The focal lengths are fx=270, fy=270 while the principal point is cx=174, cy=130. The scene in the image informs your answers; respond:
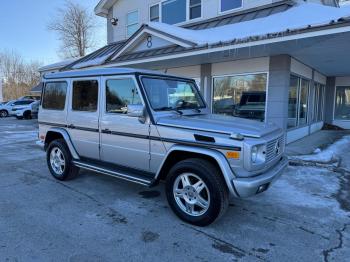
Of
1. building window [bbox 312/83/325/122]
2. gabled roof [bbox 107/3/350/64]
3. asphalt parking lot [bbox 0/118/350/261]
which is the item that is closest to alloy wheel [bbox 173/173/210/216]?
asphalt parking lot [bbox 0/118/350/261]

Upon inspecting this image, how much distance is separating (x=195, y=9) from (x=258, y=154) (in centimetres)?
1004

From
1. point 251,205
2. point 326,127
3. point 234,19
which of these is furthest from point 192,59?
point 326,127

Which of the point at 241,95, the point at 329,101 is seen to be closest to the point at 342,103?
the point at 329,101

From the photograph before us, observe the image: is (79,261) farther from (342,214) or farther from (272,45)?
(272,45)

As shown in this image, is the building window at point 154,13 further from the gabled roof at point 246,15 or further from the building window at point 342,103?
the building window at point 342,103

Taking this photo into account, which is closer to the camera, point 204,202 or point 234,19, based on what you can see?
point 204,202

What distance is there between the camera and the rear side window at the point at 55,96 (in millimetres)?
5293

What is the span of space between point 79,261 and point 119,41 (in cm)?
1392

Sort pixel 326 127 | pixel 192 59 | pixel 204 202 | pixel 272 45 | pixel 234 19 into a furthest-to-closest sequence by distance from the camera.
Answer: pixel 326 127, pixel 234 19, pixel 192 59, pixel 272 45, pixel 204 202

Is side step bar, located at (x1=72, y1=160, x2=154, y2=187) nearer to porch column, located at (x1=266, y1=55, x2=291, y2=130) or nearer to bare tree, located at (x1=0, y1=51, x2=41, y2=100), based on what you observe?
porch column, located at (x1=266, y1=55, x2=291, y2=130)

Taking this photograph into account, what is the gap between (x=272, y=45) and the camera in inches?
274

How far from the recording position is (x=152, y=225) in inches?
142

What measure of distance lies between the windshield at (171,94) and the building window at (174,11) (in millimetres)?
8246

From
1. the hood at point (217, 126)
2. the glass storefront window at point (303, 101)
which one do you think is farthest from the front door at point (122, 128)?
the glass storefront window at point (303, 101)
